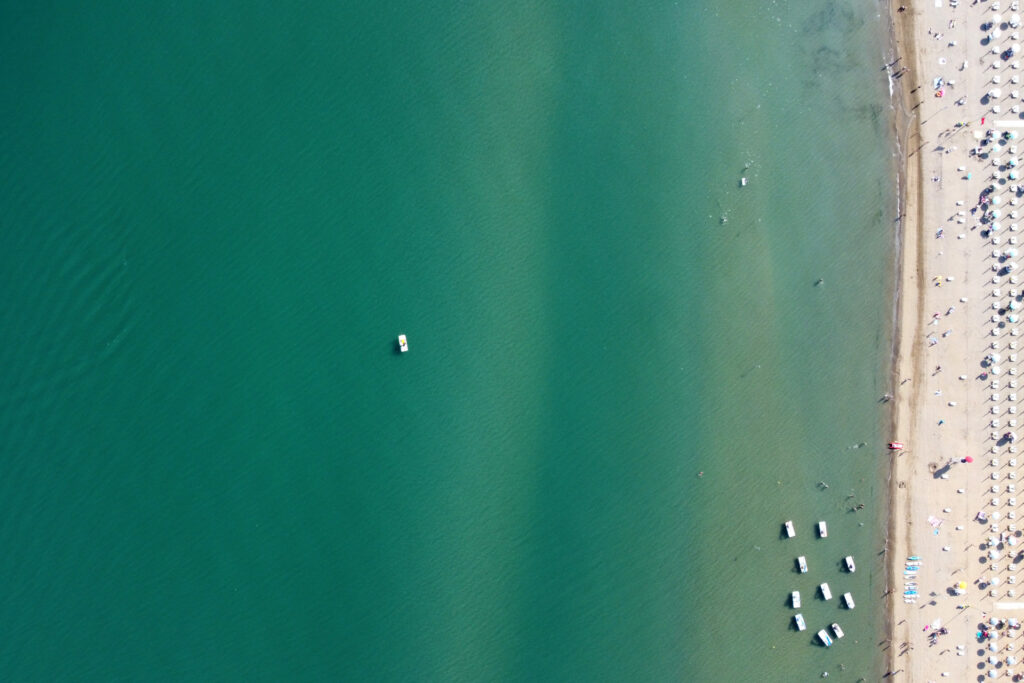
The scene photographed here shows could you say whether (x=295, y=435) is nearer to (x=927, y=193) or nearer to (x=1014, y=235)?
(x=927, y=193)

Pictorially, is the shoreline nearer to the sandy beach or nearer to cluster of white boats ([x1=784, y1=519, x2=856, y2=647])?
the sandy beach

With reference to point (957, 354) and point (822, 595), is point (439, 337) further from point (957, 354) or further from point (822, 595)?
point (957, 354)

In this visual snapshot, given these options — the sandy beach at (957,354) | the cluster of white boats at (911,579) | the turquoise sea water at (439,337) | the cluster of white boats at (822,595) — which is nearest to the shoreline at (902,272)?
the sandy beach at (957,354)

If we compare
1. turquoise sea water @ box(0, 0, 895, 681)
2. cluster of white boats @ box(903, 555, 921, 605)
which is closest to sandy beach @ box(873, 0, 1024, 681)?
cluster of white boats @ box(903, 555, 921, 605)

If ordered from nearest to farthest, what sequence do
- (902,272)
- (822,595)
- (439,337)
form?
(822,595) < (439,337) < (902,272)

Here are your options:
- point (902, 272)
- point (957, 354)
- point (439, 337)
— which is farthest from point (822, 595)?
point (439, 337)

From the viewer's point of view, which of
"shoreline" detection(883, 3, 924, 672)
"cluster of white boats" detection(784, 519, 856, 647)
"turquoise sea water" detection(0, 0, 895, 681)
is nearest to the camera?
"turquoise sea water" detection(0, 0, 895, 681)

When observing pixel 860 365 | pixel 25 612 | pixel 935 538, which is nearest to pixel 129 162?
pixel 25 612

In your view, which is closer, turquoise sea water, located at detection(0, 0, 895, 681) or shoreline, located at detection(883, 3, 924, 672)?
turquoise sea water, located at detection(0, 0, 895, 681)
